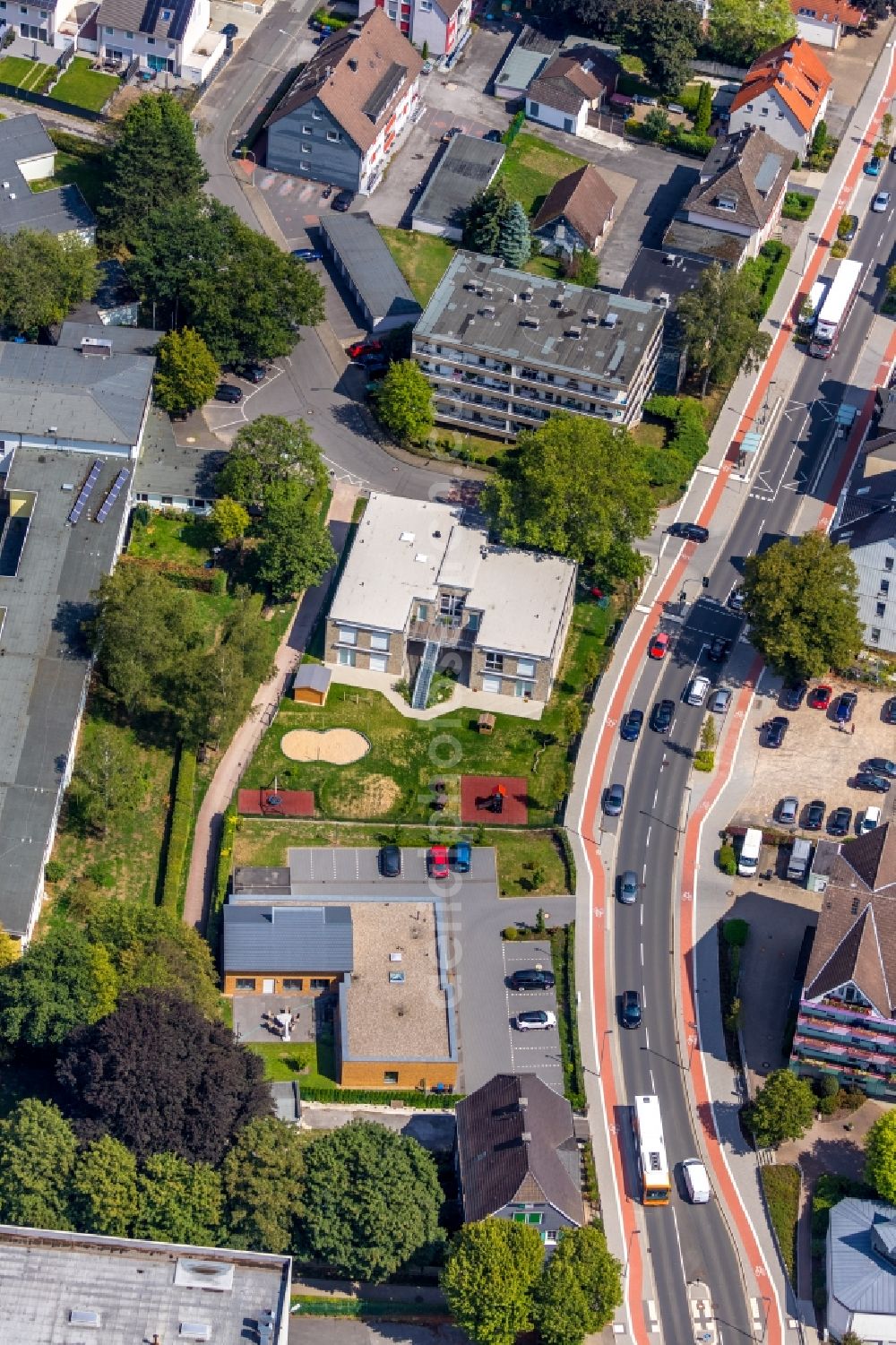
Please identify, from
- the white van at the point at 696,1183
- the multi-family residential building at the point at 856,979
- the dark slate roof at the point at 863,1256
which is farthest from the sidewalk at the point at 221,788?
the dark slate roof at the point at 863,1256

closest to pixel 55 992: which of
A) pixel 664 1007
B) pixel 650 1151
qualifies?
pixel 650 1151

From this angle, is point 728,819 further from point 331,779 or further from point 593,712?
point 331,779

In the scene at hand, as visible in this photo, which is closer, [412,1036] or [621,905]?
[412,1036]

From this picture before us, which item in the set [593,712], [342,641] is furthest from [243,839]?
[593,712]

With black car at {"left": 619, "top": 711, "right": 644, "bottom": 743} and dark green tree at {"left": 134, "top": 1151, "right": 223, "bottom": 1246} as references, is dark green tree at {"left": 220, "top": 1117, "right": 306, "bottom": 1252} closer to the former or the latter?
dark green tree at {"left": 134, "top": 1151, "right": 223, "bottom": 1246}

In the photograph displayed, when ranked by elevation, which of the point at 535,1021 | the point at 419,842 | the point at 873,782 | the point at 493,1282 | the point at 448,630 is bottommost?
the point at 535,1021

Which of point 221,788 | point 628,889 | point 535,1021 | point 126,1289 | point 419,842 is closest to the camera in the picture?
point 126,1289

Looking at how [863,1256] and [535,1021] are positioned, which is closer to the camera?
[863,1256]

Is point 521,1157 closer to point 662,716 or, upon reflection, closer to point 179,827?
point 179,827
